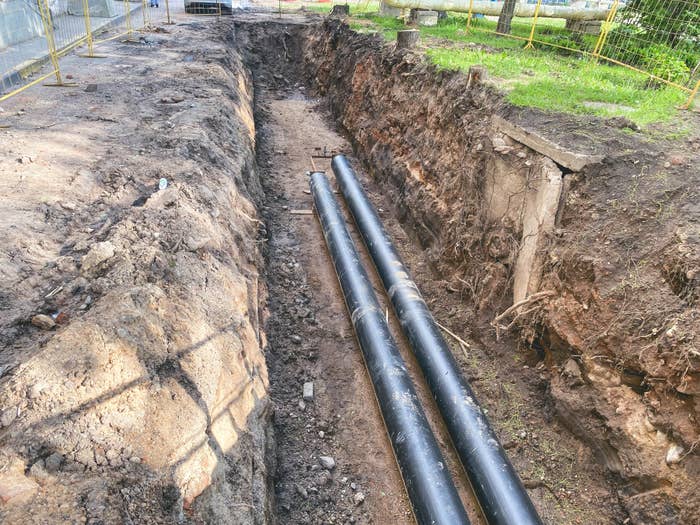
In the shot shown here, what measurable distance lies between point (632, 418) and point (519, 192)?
3321 mm

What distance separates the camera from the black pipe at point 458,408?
4418mm

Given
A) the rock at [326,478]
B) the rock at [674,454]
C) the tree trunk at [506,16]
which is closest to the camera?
the rock at [674,454]

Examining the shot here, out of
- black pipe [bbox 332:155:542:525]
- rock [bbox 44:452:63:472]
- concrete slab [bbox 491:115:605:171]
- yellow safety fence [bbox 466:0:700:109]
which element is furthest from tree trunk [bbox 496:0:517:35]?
rock [bbox 44:452:63:472]

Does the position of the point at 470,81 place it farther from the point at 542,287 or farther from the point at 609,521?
the point at 609,521

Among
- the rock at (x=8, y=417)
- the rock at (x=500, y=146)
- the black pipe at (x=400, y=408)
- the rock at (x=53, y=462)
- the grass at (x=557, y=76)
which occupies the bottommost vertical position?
the black pipe at (x=400, y=408)

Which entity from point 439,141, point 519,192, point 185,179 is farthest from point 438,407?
point 439,141

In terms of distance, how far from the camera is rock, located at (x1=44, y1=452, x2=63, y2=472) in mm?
2768

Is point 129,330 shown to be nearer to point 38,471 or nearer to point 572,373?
point 38,471

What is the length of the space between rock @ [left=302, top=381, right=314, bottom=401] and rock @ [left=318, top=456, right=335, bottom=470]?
0.88 m

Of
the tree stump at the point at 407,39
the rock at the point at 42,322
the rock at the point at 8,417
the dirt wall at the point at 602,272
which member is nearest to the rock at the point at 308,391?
the dirt wall at the point at 602,272

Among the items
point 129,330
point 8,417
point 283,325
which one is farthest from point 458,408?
point 8,417

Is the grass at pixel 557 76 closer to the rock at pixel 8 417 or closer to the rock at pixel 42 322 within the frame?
the rock at pixel 42 322

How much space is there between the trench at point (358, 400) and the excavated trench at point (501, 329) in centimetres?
2

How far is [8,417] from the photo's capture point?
2869 millimetres
